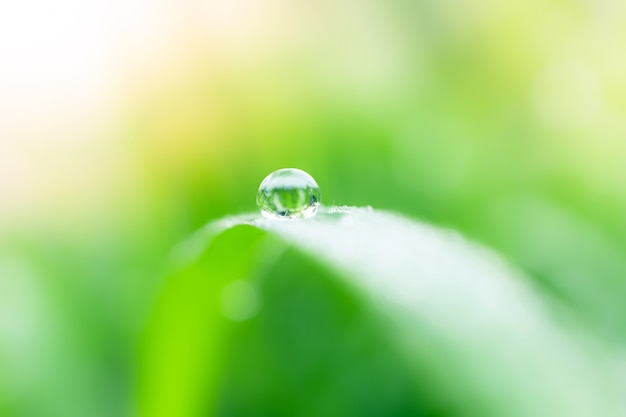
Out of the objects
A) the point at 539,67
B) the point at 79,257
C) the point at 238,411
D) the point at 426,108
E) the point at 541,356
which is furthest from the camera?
the point at 539,67

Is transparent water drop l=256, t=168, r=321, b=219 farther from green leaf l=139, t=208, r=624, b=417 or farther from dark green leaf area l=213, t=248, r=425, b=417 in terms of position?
dark green leaf area l=213, t=248, r=425, b=417

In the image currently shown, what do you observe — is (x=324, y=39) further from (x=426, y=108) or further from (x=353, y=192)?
(x=353, y=192)

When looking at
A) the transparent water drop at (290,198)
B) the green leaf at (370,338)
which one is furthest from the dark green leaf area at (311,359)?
the transparent water drop at (290,198)

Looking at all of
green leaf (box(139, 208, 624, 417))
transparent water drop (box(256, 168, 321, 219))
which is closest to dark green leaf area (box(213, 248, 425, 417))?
green leaf (box(139, 208, 624, 417))

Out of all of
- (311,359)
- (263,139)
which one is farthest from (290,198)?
(263,139)

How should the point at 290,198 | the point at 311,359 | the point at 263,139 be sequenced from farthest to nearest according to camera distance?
1. the point at 263,139
2. the point at 311,359
3. the point at 290,198

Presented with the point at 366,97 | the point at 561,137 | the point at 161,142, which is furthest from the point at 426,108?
the point at 161,142

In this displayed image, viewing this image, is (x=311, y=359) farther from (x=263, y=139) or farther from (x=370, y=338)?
(x=263, y=139)
